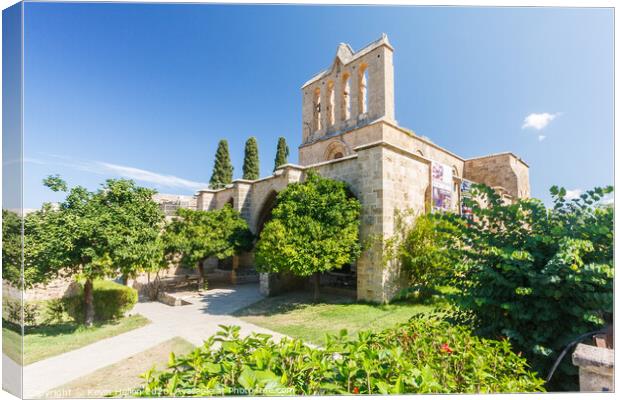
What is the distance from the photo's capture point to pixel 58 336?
451cm

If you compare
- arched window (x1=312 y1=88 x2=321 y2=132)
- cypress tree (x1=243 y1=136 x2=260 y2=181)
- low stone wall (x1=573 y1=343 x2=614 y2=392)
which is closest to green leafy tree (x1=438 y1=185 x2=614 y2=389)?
low stone wall (x1=573 y1=343 x2=614 y2=392)

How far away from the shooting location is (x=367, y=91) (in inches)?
463

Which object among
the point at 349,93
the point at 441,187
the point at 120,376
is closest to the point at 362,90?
the point at 349,93

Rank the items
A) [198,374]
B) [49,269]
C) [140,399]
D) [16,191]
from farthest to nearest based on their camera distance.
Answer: [49,269] < [16,191] < [140,399] < [198,374]

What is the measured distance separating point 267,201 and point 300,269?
16.3 ft

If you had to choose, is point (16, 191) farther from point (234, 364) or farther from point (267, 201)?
point (267, 201)

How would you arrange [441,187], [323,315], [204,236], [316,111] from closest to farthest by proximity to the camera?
[323,315], [441,187], [204,236], [316,111]

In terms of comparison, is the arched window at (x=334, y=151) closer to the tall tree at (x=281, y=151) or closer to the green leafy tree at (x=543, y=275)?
the green leafy tree at (x=543, y=275)

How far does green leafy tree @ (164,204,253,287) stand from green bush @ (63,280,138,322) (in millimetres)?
2813

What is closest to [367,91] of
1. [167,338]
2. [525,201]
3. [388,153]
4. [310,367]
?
[388,153]

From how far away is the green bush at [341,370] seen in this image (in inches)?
54.3

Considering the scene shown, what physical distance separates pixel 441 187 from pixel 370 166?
264 cm

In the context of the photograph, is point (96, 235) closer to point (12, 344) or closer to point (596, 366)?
point (12, 344)

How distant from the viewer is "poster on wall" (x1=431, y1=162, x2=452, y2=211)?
7.70 m
